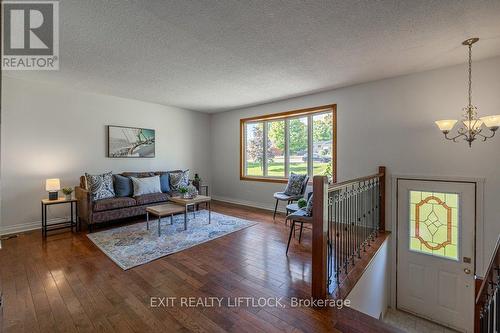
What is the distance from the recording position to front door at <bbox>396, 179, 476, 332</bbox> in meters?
3.42

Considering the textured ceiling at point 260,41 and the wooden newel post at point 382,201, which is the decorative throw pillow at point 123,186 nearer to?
the textured ceiling at point 260,41

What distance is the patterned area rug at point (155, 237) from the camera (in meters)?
3.14

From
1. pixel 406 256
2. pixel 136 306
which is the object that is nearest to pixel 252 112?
pixel 406 256

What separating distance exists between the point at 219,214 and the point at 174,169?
1.85 m

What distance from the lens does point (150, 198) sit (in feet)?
15.4

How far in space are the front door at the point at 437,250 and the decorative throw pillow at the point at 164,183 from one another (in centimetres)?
434

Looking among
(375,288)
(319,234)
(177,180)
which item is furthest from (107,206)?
(375,288)

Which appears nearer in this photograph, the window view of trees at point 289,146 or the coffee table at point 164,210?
the coffee table at point 164,210

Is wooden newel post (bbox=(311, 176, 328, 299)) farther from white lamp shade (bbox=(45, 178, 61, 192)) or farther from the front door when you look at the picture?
white lamp shade (bbox=(45, 178, 61, 192))

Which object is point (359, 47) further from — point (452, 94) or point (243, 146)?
point (243, 146)

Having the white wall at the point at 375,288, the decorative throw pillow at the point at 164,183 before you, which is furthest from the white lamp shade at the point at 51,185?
the white wall at the point at 375,288

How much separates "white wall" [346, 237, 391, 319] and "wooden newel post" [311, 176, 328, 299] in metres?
0.40

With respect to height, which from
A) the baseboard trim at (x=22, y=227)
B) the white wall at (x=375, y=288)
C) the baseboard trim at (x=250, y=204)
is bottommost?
the white wall at (x=375, y=288)

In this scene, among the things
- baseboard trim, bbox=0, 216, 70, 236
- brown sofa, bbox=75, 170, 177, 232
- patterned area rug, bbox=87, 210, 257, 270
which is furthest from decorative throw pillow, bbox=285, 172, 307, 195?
baseboard trim, bbox=0, 216, 70, 236
